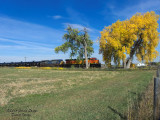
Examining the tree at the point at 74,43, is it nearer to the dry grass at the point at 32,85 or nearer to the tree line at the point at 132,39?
the tree line at the point at 132,39

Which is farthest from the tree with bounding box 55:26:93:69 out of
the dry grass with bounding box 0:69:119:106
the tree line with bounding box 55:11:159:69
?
the dry grass with bounding box 0:69:119:106

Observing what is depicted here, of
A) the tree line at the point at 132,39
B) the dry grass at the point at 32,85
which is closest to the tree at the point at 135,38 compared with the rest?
the tree line at the point at 132,39

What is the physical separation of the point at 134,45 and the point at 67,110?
1175 inches

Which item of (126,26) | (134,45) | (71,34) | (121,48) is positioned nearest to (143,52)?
(134,45)

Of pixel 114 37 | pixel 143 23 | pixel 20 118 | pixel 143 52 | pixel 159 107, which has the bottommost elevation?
pixel 20 118

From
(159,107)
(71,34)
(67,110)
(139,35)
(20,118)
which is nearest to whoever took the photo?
(159,107)

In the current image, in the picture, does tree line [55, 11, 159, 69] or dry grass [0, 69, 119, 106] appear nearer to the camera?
dry grass [0, 69, 119, 106]

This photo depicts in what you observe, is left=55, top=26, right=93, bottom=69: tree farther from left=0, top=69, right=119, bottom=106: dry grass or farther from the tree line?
left=0, top=69, right=119, bottom=106: dry grass

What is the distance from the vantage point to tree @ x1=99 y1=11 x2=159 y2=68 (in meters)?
28.5

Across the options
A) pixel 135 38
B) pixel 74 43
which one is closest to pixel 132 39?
pixel 135 38

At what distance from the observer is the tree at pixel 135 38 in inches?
1123

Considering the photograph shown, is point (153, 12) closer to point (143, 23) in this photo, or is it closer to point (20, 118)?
point (143, 23)

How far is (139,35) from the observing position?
98.9 feet

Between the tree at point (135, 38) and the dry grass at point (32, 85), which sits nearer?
the dry grass at point (32, 85)
